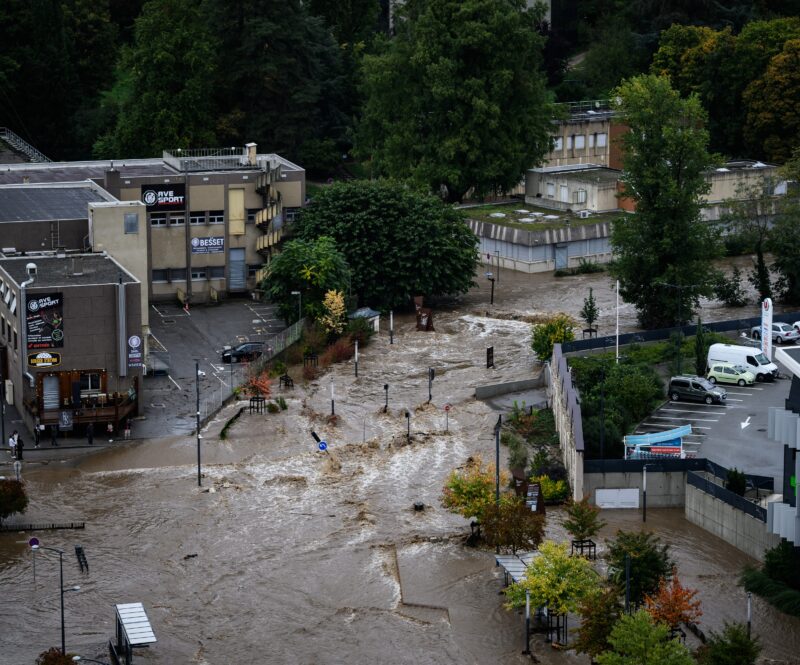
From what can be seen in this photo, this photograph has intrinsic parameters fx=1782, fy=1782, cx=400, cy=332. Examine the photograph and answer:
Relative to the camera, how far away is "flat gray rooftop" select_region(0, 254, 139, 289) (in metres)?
78.2

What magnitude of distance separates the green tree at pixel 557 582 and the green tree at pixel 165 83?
68336mm

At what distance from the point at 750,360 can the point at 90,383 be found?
29.5m

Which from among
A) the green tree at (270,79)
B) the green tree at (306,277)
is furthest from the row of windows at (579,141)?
the green tree at (306,277)

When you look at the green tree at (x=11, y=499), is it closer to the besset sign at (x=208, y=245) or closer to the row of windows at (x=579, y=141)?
the besset sign at (x=208, y=245)

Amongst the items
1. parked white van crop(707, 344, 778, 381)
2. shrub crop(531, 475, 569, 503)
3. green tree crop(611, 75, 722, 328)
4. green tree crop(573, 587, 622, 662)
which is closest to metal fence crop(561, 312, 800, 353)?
green tree crop(611, 75, 722, 328)

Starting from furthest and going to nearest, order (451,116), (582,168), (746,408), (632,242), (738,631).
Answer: (582,168) → (451,116) → (632,242) → (746,408) → (738,631)

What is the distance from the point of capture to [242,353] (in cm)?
8794

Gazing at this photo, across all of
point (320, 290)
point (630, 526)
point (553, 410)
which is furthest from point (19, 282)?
point (630, 526)

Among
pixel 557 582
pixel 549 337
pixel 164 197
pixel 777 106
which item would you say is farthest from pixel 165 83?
pixel 557 582

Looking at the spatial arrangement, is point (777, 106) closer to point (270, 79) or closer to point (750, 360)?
point (270, 79)

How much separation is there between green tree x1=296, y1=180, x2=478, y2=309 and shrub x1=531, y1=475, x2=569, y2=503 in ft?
95.8

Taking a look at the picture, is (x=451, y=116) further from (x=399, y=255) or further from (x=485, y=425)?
(x=485, y=425)

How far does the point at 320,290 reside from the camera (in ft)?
301

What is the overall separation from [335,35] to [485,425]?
6874 centimetres
